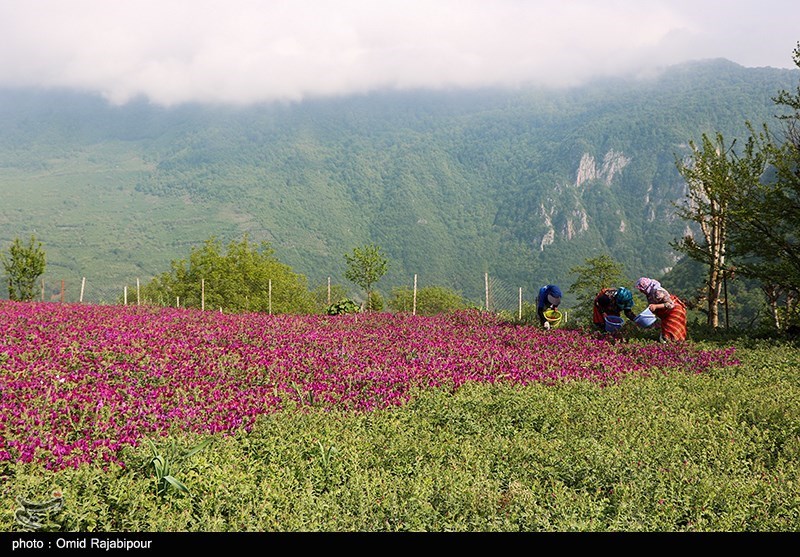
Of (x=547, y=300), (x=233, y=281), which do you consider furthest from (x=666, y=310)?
(x=233, y=281)

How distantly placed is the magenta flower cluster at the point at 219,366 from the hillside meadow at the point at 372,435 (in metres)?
0.05

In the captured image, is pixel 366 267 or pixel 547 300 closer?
pixel 547 300

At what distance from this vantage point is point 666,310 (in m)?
16.2

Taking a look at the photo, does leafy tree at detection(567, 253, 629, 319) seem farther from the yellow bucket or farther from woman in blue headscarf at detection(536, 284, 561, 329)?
woman in blue headscarf at detection(536, 284, 561, 329)

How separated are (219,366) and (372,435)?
376cm

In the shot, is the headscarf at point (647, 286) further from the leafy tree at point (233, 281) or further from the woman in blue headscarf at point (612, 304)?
the leafy tree at point (233, 281)

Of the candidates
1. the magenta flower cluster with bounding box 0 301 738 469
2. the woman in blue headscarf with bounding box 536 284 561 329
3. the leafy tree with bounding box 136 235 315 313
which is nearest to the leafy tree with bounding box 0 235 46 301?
the leafy tree with bounding box 136 235 315 313

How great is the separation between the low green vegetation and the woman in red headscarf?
6.14 m

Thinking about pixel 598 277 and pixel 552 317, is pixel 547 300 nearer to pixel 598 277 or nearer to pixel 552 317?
pixel 552 317

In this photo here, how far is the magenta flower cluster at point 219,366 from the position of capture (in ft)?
24.8

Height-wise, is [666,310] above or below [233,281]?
above

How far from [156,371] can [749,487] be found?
8.52 meters
